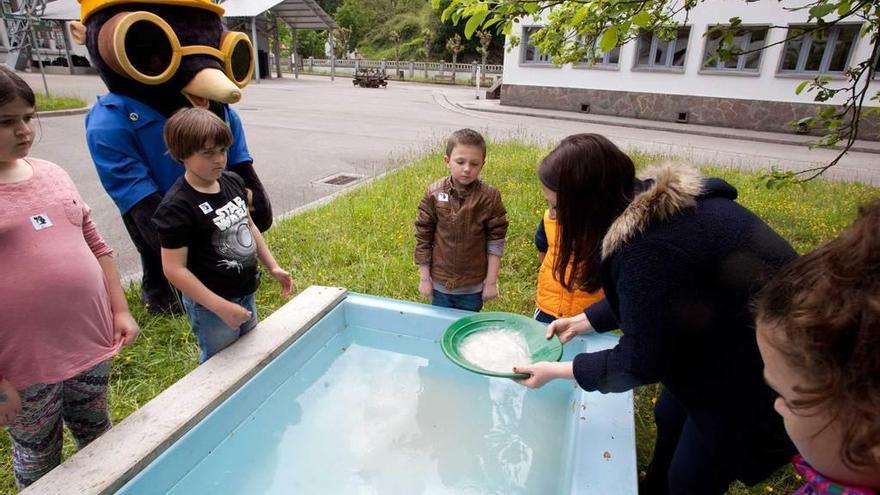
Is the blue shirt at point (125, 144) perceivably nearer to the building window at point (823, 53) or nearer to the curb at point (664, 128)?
the curb at point (664, 128)

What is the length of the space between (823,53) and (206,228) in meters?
16.0

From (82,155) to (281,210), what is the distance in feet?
13.5

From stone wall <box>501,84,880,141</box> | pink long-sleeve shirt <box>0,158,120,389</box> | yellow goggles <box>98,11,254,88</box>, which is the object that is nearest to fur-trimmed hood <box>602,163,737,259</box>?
pink long-sleeve shirt <box>0,158,120,389</box>

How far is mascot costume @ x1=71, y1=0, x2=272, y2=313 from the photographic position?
248 cm

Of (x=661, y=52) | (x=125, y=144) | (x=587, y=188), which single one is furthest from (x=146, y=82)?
(x=661, y=52)

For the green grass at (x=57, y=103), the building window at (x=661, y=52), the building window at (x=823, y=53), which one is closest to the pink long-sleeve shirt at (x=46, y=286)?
the green grass at (x=57, y=103)

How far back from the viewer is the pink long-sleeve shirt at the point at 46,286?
4.88 feet

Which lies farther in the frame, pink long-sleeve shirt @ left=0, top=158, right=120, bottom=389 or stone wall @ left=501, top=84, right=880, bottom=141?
stone wall @ left=501, top=84, right=880, bottom=141

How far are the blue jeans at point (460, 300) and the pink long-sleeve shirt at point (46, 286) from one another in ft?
5.27

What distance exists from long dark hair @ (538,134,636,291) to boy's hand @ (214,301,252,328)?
1303 mm

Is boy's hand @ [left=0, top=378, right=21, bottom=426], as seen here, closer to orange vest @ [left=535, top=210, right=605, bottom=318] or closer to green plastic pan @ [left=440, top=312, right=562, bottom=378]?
green plastic pan @ [left=440, top=312, right=562, bottom=378]

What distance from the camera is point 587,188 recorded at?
1.50 meters

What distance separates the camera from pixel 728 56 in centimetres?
282

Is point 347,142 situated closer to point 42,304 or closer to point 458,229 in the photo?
point 458,229
